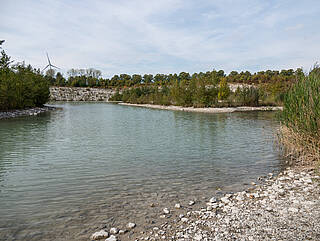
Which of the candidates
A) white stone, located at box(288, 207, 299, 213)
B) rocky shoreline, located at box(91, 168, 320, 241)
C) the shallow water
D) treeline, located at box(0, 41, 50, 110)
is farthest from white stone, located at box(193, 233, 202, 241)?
treeline, located at box(0, 41, 50, 110)

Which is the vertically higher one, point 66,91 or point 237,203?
point 66,91

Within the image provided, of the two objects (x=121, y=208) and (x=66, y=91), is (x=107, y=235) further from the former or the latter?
(x=66, y=91)

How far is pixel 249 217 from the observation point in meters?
3.98

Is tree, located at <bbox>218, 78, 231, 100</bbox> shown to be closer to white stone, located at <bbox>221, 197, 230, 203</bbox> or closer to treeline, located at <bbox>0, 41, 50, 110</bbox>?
treeline, located at <bbox>0, 41, 50, 110</bbox>

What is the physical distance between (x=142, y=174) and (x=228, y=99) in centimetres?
3470

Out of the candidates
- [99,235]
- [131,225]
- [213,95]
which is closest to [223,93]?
[213,95]

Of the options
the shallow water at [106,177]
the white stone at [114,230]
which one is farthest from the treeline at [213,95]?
the white stone at [114,230]

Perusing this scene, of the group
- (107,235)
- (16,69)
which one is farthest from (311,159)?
(16,69)

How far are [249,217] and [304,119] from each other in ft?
14.9

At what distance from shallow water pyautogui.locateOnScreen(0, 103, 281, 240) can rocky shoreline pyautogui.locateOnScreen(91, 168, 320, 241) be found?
0.42m

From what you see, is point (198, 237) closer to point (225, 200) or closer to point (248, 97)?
point (225, 200)

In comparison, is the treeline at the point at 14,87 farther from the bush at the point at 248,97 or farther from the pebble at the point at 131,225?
the bush at the point at 248,97

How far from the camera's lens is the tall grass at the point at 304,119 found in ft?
22.4

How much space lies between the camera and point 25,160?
8.21 meters
